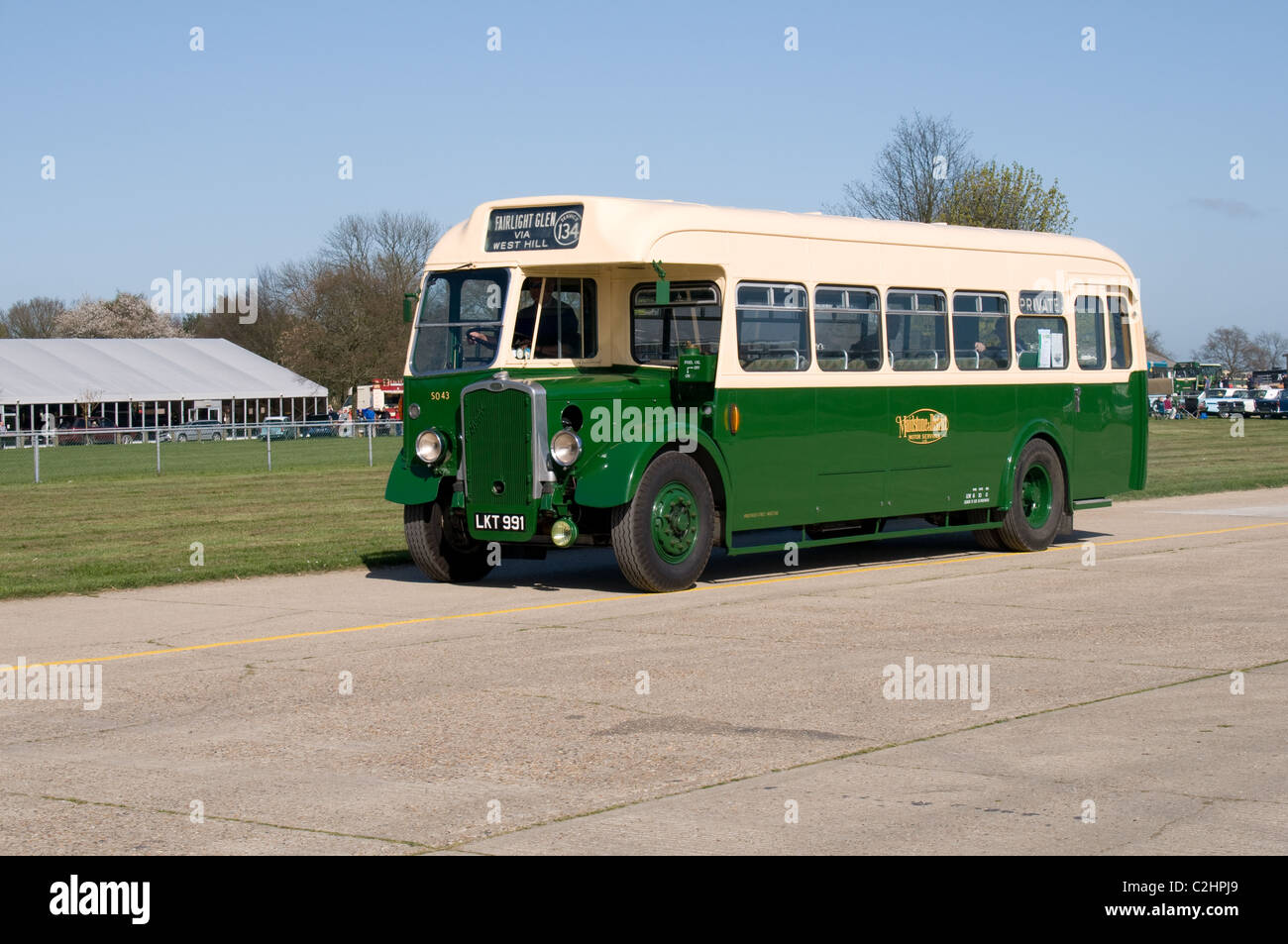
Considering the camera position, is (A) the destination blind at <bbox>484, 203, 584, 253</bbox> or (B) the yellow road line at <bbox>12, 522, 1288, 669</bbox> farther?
(A) the destination blind at <bbox>484, 203, 584, 253</bbox>

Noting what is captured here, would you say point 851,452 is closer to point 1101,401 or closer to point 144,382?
point 1101,401

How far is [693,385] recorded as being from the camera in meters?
14.2

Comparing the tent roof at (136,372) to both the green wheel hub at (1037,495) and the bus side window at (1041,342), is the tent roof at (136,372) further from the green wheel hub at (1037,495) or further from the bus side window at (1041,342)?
the green wheel hub at (1037,495)

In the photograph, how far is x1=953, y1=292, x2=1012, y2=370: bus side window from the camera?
1697cm

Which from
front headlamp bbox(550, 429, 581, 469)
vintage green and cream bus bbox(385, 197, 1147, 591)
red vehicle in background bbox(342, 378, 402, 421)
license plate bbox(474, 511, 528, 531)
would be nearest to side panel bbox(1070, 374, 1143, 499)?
vintage green and cream bus bbox(385, 197, 1147, 591)

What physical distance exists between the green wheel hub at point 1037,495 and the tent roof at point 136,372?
58398mm

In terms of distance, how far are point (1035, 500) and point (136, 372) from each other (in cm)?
6583

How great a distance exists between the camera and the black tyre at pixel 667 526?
→ 1348 cm

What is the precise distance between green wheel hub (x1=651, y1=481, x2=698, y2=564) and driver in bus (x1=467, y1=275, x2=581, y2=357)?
1.70 metres

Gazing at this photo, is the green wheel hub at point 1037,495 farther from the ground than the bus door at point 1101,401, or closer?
closer

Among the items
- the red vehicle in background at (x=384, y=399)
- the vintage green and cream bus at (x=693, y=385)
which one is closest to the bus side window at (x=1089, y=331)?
the vintage green and cream bus at (x=693, y=385)

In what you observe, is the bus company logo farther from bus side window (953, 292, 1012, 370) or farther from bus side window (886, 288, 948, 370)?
bus side window (953, 292, 1012, 370)

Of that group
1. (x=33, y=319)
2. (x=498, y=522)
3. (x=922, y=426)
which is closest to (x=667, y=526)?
(x=498, y=522)
